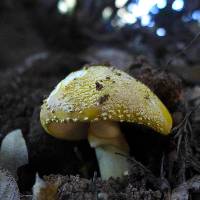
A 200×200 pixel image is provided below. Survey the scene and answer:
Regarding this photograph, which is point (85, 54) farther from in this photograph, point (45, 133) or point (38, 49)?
point (45, 133)

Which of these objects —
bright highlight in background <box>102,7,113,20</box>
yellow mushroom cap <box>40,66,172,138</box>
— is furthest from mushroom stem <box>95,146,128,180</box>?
bright highlight in background <box>102,7,113,20</box>

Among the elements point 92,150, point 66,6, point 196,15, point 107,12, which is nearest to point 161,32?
point 196,15

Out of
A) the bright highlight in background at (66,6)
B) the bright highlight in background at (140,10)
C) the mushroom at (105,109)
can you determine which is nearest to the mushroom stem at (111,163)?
the mushroom at (105,109)

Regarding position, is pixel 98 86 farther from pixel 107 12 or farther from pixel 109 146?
pixel 107 12

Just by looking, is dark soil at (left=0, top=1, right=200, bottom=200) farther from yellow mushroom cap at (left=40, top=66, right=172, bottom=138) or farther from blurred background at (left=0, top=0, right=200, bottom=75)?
blurred background at (left=0, top=0, right=200, bottom=75)

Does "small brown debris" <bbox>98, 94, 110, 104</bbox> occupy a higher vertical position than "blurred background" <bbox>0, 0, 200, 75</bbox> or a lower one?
lower

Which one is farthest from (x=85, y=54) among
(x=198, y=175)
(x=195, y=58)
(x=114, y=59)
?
(x=198, y=175)

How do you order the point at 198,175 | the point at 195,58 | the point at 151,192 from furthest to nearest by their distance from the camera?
the point at 195,58 < the point at 198,175 < the point at 151,192
